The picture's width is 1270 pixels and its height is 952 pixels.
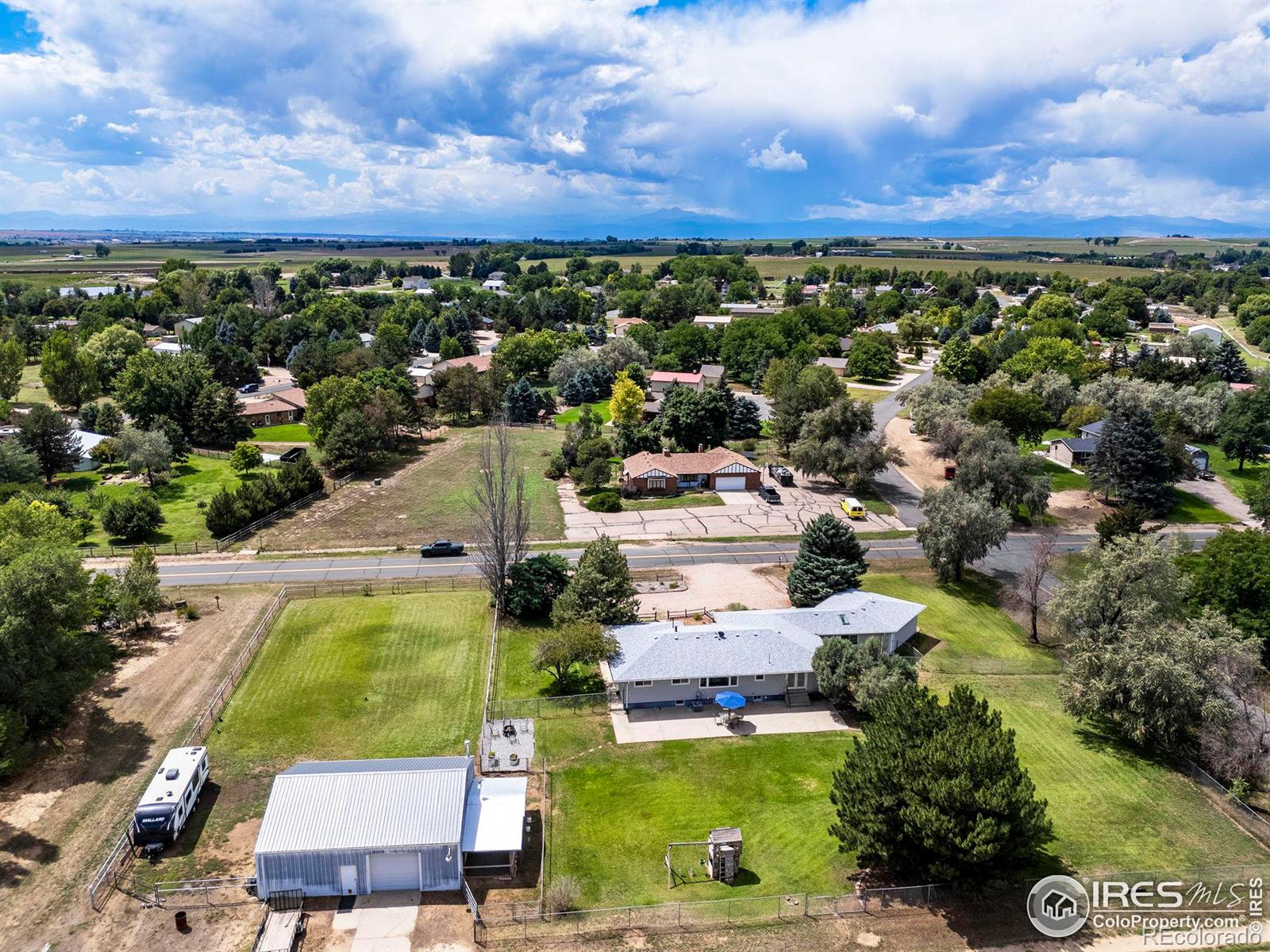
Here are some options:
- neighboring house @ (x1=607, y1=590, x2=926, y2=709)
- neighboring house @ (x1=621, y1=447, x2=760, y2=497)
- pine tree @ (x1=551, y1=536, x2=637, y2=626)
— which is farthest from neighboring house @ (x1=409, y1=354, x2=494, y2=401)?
neighboring house @ (x1=607, y1=590, x2=926, y2=709)

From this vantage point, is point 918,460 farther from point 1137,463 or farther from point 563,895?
point 563,895

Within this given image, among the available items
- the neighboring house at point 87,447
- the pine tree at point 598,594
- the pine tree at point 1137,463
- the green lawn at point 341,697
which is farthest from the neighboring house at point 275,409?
the pine tree at point 1137,463

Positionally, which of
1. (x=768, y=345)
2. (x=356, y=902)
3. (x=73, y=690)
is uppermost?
(x=768, y=345)

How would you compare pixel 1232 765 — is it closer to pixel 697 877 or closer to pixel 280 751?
pixel 697 877

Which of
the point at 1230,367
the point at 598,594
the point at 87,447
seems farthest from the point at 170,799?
the point at 1230,367

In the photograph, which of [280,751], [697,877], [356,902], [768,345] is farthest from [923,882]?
[768,345]
